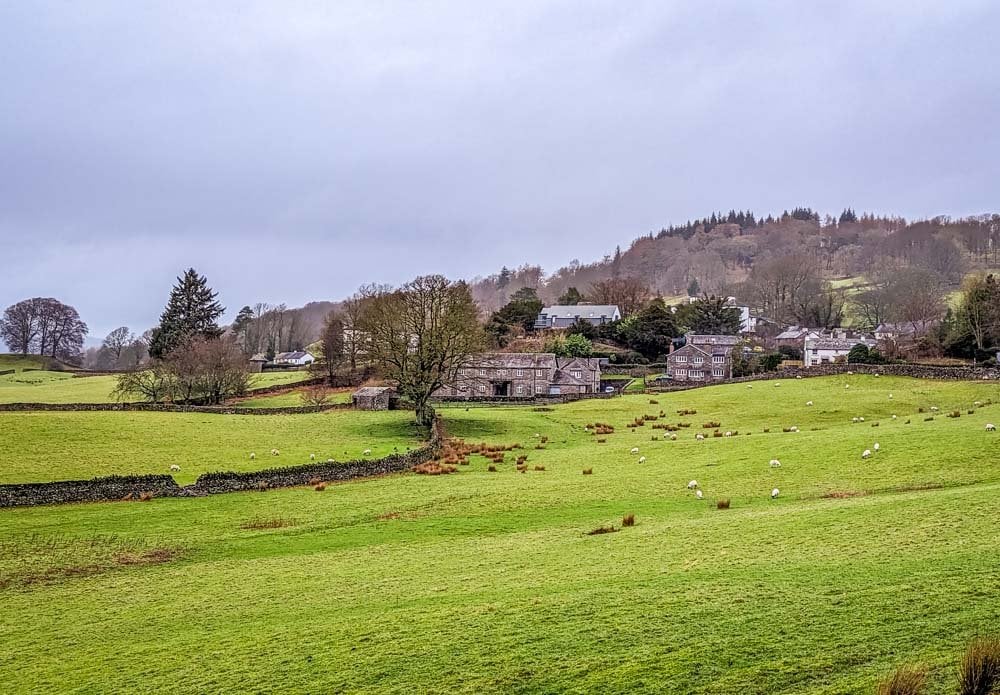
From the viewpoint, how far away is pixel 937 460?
82.4ft

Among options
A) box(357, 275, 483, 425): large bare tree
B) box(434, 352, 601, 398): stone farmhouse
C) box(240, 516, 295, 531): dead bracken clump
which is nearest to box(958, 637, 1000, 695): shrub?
box(240, 516, 295, 531): dead bracken clump

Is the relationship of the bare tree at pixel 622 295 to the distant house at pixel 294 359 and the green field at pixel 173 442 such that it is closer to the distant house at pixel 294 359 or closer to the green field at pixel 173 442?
the distant house at pixel 294 359

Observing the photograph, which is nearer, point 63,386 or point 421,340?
point 421,340

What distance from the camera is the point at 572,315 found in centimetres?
14012

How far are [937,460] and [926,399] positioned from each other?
33.1m

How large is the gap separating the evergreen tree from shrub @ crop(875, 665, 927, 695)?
107 meters

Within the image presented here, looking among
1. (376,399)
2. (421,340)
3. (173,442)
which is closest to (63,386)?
(376,399)

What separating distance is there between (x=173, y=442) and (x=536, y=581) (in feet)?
112

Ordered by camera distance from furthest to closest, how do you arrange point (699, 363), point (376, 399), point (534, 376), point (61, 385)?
point (699, 363) < point (61, 385) < point (534, 376) < point (376, 399)

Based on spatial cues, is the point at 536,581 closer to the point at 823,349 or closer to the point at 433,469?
the point at 433,469

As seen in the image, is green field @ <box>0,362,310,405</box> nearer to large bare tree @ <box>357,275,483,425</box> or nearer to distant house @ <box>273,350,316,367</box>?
distant house @ <box>273,350,316,367</box>

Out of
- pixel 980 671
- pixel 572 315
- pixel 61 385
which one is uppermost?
pixel 572 315

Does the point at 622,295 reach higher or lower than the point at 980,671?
higher

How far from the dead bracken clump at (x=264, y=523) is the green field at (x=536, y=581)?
0.57 feet
